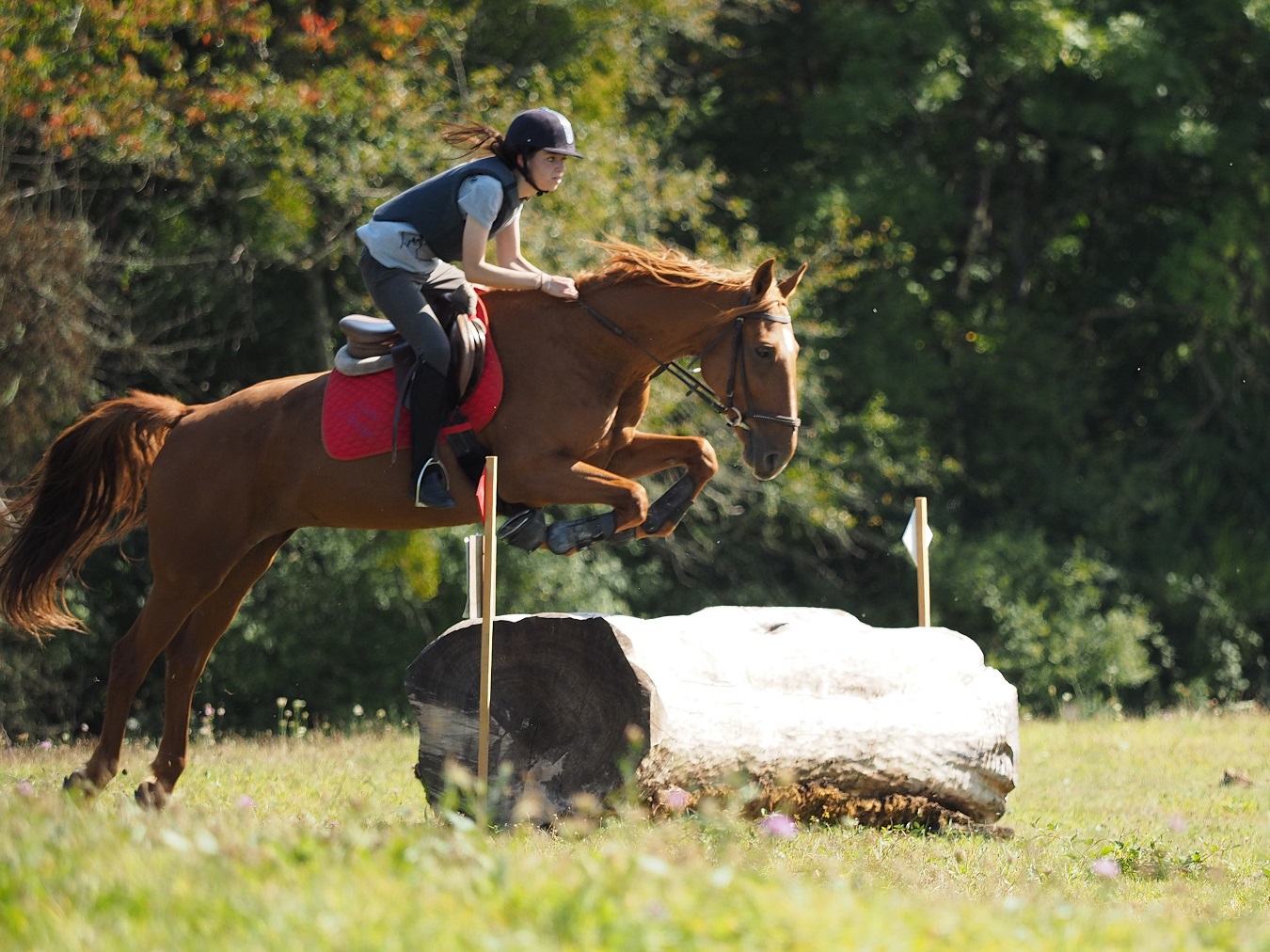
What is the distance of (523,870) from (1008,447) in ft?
52.1

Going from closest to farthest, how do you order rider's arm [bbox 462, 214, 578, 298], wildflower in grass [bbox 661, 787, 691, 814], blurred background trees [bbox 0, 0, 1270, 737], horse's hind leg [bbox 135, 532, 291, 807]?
wildflower in grass [bbox 661, 787, 691, 814] < rider's arm [bbox 462, 214, 578, 298] < horse's hind leg [bbox 135, 532, 291, 807] < blurred background trees [bbox 0, 0, 1270, 737]

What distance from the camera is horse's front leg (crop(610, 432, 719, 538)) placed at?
20.0ft

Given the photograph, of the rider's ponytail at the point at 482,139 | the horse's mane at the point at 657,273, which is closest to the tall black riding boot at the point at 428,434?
the horse's mane at the point at 657,273

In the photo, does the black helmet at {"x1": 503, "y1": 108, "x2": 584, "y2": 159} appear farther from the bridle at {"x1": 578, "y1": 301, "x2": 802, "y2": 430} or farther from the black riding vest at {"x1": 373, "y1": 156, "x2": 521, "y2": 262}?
the bridle at {"x1": 578, "y1": 301, "x2": 802, "y2": 430}

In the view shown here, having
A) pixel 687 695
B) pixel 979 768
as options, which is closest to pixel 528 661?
pixel 687 695

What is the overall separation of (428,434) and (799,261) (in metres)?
10.7

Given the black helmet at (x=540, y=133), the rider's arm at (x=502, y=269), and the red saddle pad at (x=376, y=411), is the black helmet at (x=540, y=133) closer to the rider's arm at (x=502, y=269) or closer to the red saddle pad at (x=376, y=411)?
the rider's arm at (x=502, y=269)

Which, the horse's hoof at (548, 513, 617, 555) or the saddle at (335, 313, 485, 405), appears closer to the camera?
the horse's hoof at (548, 513, 617, 555)

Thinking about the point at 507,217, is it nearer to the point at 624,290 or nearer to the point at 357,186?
the point at 624,290

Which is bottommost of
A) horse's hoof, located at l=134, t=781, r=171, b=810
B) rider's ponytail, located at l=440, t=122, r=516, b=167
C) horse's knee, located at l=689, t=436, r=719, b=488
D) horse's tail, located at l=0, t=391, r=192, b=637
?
horse's hoof, located at l=134, t=781, r=171, b=810

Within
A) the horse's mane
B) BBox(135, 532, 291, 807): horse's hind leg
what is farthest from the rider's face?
BBox(135, 532, 291, 807): horse's hind leg

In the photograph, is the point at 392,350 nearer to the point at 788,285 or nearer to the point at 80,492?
the point at 788,285

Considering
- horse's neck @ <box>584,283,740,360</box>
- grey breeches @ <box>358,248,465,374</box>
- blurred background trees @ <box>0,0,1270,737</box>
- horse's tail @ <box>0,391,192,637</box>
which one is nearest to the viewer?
grey breeches @ <box>358,248,465,374</box>

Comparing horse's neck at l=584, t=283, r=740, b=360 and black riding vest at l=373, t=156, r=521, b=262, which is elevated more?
black riding vest at l=373, t=156, r=521, b=262
